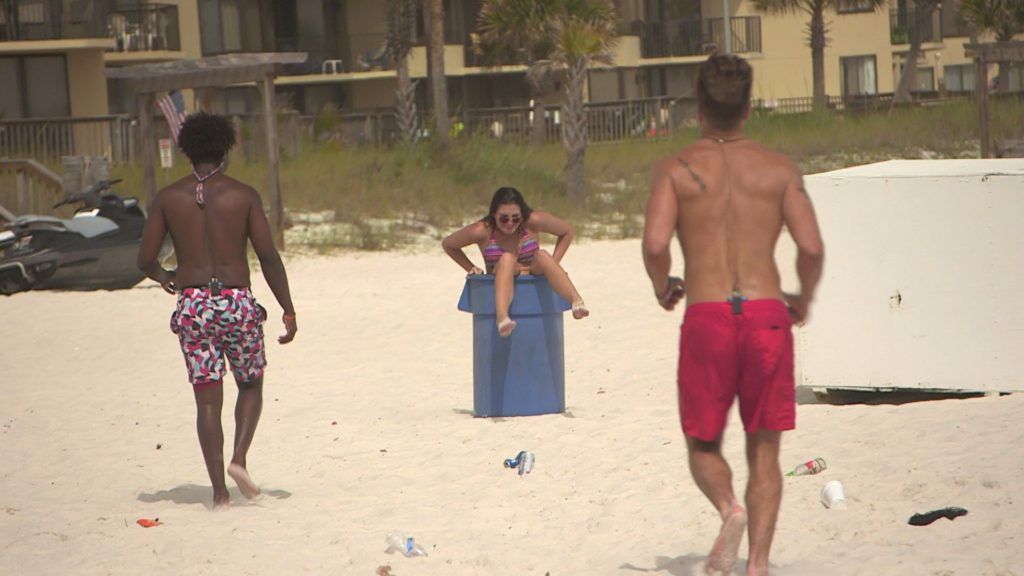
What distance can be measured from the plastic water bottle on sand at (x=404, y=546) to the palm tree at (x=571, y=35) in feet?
57.9

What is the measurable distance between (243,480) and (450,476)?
1033mm

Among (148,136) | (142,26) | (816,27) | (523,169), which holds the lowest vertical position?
(523,169)

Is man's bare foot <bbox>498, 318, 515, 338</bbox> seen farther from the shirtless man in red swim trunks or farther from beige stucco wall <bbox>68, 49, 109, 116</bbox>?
beige stucco wall <bbox>68, 49, 109, 116</bbox>

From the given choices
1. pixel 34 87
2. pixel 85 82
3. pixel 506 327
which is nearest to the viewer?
pixel 506 327

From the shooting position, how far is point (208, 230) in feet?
20.9

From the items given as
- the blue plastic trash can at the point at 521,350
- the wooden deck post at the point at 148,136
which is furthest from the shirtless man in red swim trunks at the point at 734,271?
the wooden deck post at the point at 148,136

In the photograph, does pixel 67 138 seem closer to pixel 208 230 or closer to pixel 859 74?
pixel 208 230

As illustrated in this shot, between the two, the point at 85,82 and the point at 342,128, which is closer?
the point at 342,128

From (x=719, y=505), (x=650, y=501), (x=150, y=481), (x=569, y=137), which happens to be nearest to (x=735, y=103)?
(x=719, y=505)

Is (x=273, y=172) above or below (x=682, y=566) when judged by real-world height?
above

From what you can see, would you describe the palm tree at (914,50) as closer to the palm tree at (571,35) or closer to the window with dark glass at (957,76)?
the window with dark glass at (957,76)

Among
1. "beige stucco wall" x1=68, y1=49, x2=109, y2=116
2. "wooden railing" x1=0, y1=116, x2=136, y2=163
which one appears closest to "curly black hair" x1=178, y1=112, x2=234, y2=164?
"wooden railing" x1=0, y1=116, x2=136, y2=163

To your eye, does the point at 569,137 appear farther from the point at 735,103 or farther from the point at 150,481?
the point at 735,103

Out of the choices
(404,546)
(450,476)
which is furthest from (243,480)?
(404,546)
